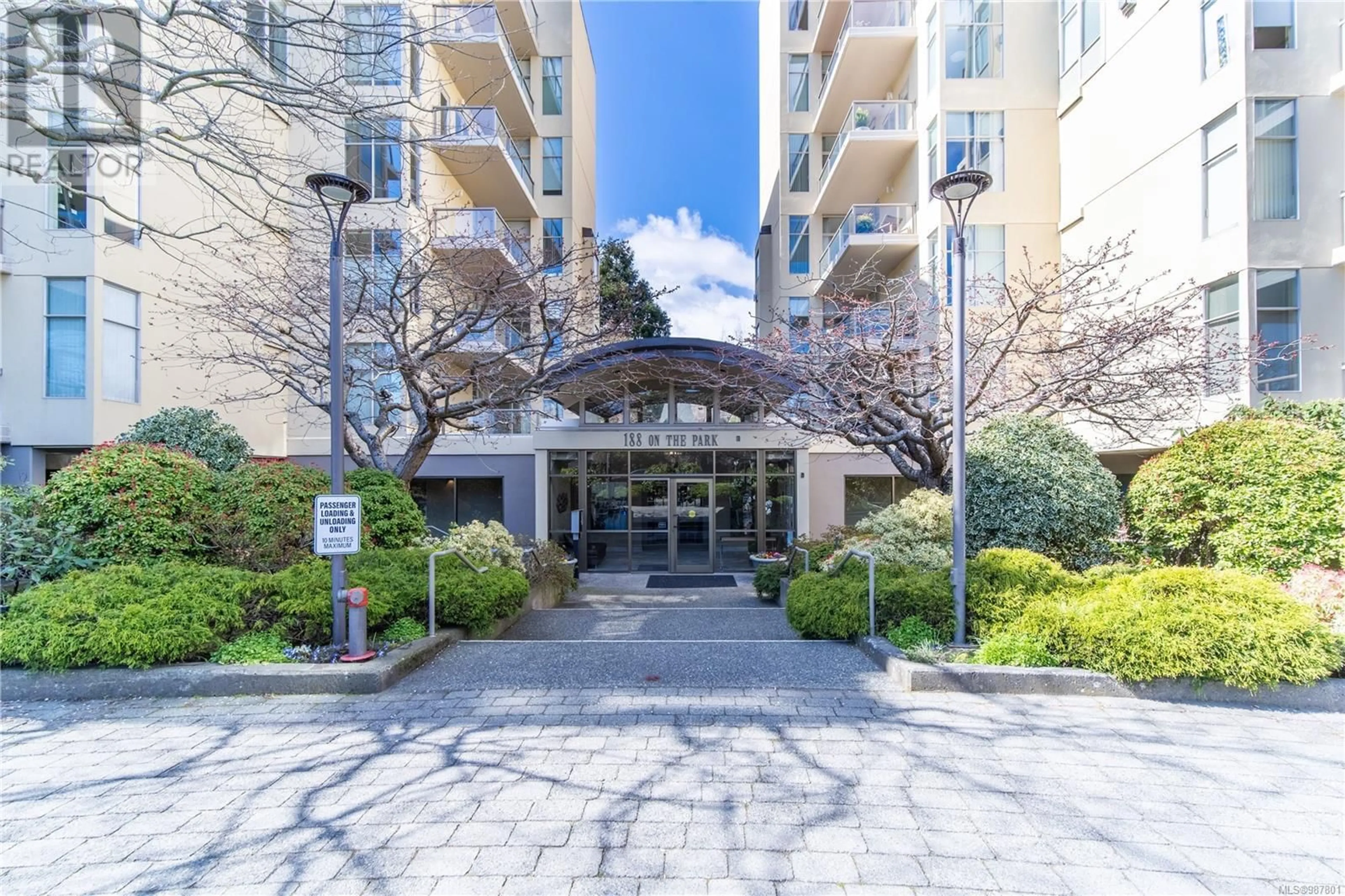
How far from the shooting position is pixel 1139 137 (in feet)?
38.9

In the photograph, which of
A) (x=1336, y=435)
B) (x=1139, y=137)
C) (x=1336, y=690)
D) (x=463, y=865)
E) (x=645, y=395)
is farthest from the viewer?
(x=645, y=395)

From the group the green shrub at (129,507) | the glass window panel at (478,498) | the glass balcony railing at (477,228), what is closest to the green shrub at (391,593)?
the green shrub at (129,507)

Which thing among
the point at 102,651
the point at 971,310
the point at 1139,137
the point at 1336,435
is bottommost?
the point at 102,651

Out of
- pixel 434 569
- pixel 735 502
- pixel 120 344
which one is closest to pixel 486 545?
pixel 434 569

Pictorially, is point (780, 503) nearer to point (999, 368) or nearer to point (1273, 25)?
point (999, 368)

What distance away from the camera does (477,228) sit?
50.0 feet

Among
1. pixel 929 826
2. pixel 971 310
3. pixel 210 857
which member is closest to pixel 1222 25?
pixel 971 310

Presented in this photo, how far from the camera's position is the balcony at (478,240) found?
36.2 ft

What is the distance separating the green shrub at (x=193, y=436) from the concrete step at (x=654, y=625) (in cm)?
573

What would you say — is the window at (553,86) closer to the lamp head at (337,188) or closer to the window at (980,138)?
the window at (980,138)

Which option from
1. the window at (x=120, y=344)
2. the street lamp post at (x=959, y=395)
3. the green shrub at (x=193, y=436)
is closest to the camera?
the street lamp post at (x=959, y=395)

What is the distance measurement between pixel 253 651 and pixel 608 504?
9.42 meters

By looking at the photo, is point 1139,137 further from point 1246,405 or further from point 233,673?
point 233,673

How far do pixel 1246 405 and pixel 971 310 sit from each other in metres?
4.27
